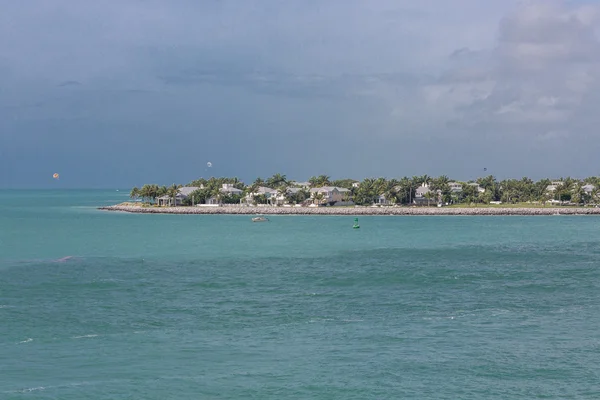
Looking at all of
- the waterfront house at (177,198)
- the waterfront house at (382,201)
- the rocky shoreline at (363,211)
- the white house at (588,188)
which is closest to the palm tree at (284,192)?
the rocky shoreline at (363,211)

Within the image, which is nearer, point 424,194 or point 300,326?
point 300,326

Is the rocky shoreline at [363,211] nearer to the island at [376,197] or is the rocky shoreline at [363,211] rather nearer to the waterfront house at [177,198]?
the island at [376,197]

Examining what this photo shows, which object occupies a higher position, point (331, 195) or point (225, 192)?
point (225, 192)

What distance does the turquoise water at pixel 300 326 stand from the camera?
77.5ft

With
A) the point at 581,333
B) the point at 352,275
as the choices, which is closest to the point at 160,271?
the point at 352,275

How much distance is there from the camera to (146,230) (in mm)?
105625

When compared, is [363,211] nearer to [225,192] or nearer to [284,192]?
[284,192]

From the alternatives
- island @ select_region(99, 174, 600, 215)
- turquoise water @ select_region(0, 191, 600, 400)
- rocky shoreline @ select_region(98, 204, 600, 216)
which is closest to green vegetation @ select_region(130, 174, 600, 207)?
island @ select_region(99, 174, 600, 215)

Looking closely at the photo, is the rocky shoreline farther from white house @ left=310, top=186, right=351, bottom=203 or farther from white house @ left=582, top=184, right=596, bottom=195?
white house @ left=582, top=184, right=596, bottom=195

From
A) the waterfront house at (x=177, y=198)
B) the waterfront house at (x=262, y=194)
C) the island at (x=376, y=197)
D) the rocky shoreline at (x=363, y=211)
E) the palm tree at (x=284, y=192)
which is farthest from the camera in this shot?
the waterfront house at (x=262, y=194)

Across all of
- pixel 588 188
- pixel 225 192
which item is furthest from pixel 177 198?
pixel 588 188

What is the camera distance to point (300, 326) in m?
31.9

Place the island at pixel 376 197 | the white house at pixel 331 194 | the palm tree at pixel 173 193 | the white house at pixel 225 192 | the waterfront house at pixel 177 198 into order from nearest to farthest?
the island at pixel 376 197
the white house at pixel 331 194
the white house at pixel 225 192
the palm tree at pixel 173 193
the waterfront house at pixel 177 198

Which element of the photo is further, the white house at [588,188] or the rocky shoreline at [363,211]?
the white house at [588,188]
